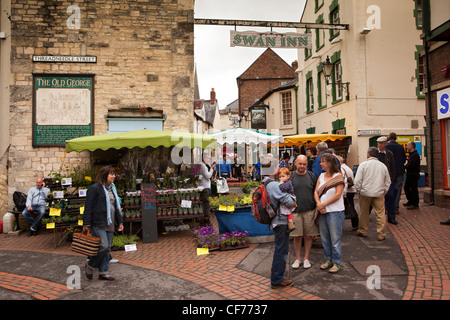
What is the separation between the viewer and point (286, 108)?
25.2 m

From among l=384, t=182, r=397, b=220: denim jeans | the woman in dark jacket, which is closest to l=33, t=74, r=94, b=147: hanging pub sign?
the woman in dark jacket

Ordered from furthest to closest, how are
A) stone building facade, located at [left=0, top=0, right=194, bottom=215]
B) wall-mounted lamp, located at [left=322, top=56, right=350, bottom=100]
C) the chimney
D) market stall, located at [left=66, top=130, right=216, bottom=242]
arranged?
the chimney < wall-mounted lamp, located at [left=322, top=56, right=350, bottom=100] < stone building facade, located at [left=0, top=0, right=194, bottom=215] < market stall, located at [left=66, top=130, right=216, bottom=242]

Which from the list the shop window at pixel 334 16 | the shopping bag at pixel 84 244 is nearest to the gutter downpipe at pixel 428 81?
the shop window at pixel 334 16

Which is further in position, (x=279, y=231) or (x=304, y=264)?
(x=304, y=264)

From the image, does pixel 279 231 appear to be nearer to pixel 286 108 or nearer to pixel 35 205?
pixel 35 205

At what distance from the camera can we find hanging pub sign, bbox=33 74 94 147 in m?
10.5

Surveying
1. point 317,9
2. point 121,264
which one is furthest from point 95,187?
point 317,9

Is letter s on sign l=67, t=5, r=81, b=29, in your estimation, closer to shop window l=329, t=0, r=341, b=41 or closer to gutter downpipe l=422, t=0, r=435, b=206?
gutter downpipe l=422, t=0, r=435, b=206

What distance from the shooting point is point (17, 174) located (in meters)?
10.4

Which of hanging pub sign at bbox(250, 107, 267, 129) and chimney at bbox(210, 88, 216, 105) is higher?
chimney at bbox(210, 88, 216, 105)

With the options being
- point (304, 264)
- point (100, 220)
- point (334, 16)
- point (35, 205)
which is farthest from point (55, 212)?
point (334, 16)

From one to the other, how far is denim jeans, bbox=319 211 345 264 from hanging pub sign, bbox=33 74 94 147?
8.20m

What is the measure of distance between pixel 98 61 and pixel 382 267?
9.86 meters

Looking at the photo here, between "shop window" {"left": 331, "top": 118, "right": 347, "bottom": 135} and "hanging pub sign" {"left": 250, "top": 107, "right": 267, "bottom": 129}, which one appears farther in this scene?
"hanging pub sign" {"left": 250, "top": 107, "right": 267, "bottom": 129}
